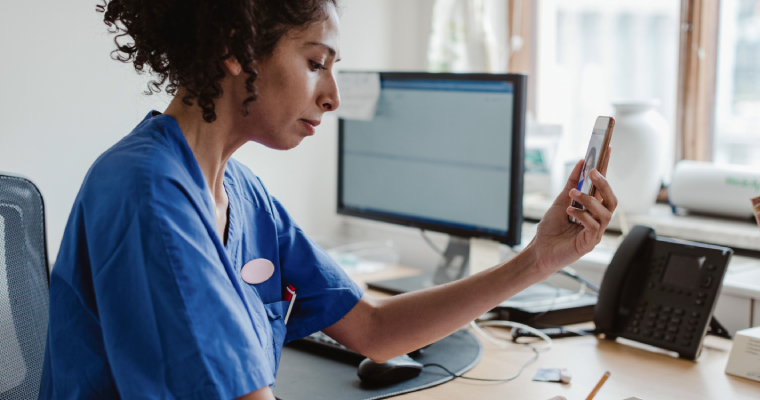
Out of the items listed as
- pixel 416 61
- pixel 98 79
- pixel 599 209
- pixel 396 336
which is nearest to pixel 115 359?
pixel 396 336

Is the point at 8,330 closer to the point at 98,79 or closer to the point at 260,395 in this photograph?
Answer: the point at 260,395

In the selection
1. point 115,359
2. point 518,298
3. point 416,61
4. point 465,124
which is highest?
point 416,61

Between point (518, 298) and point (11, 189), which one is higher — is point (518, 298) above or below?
below

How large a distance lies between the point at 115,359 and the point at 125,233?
12 centimetres

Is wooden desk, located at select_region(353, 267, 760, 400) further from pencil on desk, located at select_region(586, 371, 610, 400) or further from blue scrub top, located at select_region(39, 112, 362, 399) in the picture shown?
blue scrub top, located at select_region(39, 112, 362, 399)

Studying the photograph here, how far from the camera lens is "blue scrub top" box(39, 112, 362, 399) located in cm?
63

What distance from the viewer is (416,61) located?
211 cm

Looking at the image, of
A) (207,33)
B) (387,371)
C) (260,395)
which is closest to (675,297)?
(387,371)

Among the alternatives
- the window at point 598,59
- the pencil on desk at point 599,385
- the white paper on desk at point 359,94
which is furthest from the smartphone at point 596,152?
the window at point 598,59

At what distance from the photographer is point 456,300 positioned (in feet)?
3.29

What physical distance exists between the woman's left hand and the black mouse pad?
0.74 ft

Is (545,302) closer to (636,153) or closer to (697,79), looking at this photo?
(636,153)

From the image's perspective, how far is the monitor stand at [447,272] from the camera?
1.45 metres

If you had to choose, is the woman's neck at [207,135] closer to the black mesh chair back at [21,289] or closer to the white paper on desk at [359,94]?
the black mesh chair back at [21,289]
